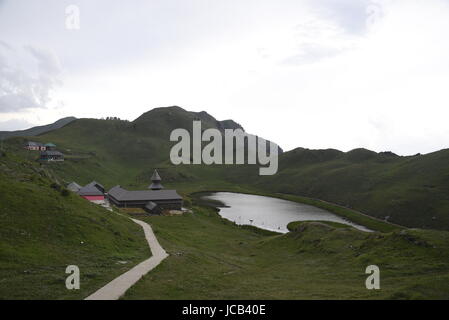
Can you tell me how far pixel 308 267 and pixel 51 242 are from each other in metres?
30.9

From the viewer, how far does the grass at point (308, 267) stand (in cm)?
2428

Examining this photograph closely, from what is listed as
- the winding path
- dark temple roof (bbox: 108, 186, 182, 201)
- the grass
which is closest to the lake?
dark temple roof (bbox: 108, 186, 182, 201)

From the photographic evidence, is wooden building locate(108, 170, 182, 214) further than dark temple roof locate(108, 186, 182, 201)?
No

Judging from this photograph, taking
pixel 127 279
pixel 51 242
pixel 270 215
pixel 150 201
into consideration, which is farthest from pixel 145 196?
pixel 127 279

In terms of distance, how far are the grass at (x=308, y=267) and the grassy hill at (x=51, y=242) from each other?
436cm

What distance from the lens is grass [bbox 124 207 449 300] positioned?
24.3 meters

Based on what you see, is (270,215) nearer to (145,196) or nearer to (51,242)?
(145,196)

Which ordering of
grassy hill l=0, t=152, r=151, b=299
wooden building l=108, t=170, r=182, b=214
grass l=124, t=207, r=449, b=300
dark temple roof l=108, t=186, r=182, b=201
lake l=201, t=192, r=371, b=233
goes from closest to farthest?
grassy hill l=0, t=152, r=151, b=299 → grass l=124, t=207, r=449, b=300 → wooden building l=108, t=170, r=182, b=214 → dark temple roof l=108, t=186, r=182, b=201 → lake l=201, t=192, r=371, b=233

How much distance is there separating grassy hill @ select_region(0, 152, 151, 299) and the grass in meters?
4.36

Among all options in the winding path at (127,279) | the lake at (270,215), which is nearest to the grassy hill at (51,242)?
the winding path at (127,279)

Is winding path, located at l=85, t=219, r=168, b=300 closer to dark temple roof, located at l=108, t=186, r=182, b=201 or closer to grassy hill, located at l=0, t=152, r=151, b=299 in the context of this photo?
grassy hill, located at l=0, t=152, r=151, b=299

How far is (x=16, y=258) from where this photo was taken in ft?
93.1
